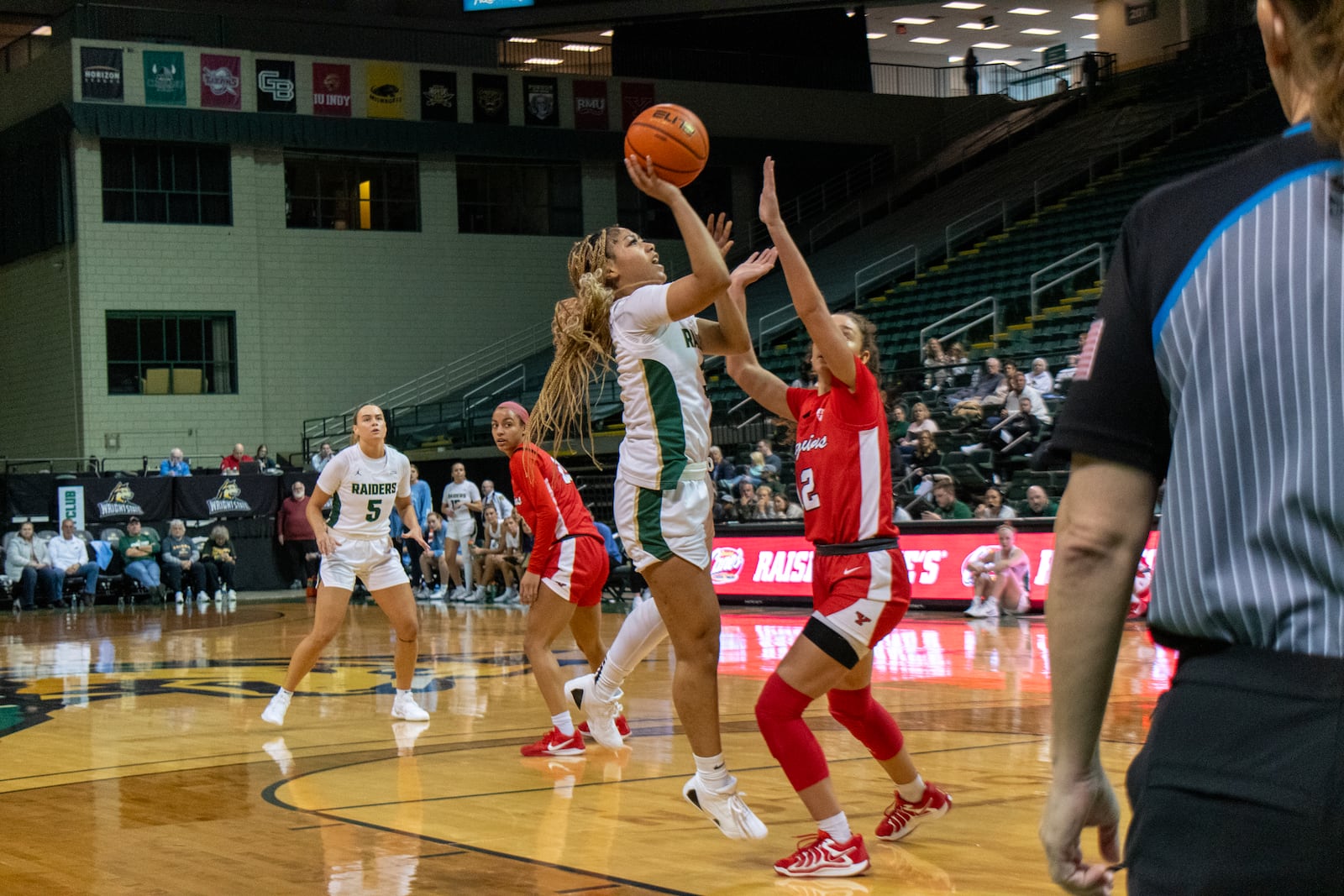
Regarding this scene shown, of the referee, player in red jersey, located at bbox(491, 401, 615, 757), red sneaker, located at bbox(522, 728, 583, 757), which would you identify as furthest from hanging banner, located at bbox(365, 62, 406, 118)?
the referee

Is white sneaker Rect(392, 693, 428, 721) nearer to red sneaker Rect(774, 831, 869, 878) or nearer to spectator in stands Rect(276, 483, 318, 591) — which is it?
red sneaker Rect(774, 831, 869, 878)

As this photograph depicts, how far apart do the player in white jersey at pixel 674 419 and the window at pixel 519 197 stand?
2735 cm

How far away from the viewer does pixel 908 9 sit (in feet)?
125

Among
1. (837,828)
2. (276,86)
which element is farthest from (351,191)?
(837,828)

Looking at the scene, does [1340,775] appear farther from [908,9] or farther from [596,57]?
[908,9]

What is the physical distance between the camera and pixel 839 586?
533 centimetres

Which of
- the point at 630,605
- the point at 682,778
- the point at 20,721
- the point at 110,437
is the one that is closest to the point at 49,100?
the point at 110,437

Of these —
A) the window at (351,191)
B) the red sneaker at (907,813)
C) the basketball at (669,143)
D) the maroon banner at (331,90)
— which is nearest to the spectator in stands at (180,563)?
the window at (351,191)

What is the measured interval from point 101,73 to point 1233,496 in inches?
1212

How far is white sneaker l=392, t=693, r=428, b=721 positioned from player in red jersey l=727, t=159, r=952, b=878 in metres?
4.30

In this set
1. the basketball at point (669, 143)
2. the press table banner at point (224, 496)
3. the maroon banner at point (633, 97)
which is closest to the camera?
the basketball at point (669, 143)

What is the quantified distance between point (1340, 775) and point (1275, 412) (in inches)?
16.8

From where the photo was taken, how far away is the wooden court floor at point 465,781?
5188 mm

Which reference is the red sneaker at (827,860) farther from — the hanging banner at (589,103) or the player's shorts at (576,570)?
the hanging banner at (589,103)
